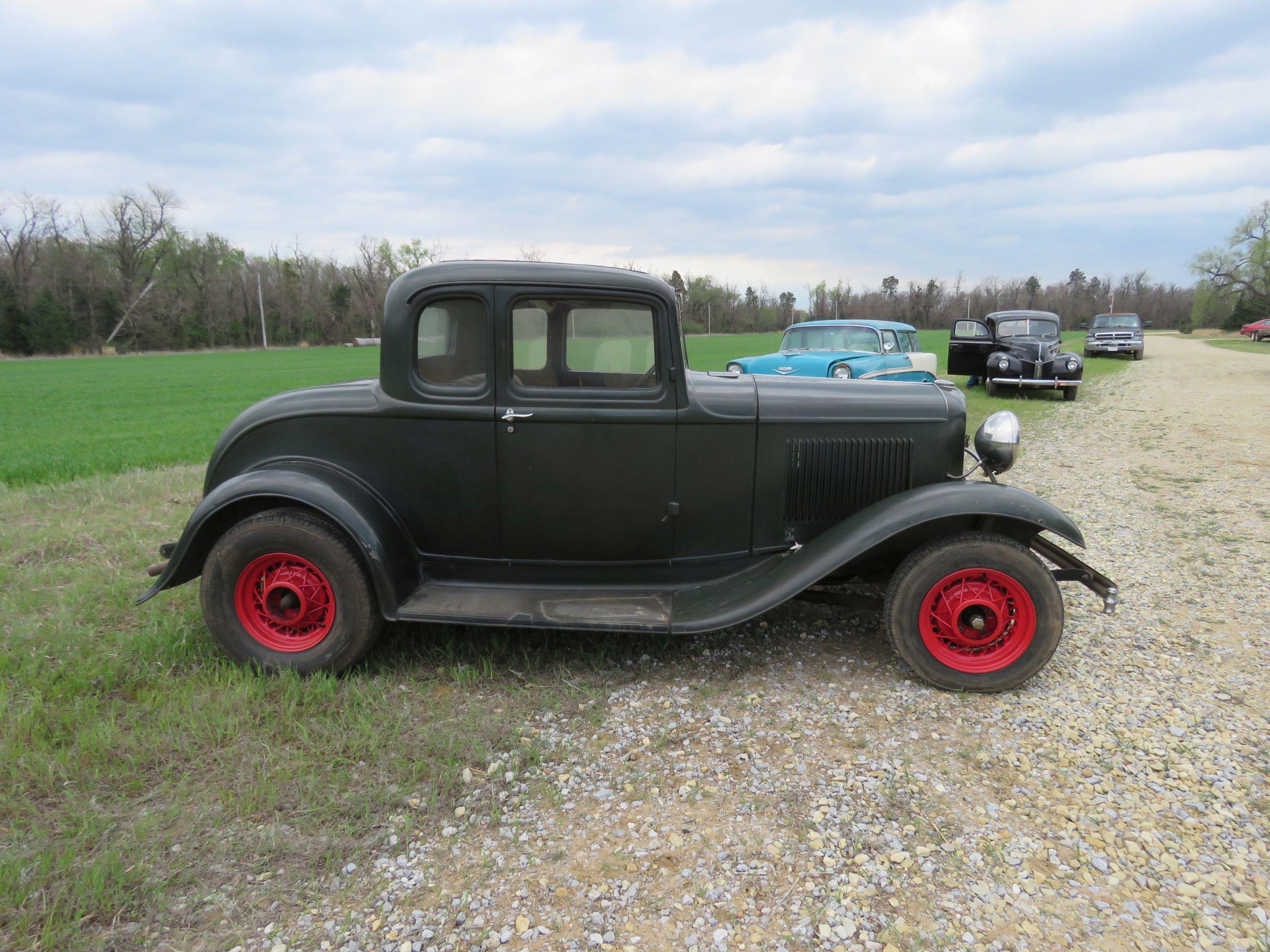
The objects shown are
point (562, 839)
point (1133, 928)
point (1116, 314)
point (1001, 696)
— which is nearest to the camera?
point (1133, 928)

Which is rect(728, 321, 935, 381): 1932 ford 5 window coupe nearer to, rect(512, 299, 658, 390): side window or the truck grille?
the truck grille

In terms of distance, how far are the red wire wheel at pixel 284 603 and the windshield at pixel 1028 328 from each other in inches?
640

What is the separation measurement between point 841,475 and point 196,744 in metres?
3.33

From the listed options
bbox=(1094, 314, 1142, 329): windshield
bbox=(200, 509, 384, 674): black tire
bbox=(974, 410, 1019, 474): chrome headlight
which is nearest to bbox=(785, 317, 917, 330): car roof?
bbox=(974, 410, 1019, 474): chrome headlight

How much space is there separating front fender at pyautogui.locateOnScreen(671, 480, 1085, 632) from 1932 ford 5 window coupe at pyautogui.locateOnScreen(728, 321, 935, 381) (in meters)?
8.66

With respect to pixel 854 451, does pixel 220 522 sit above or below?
below

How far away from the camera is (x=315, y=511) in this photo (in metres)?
3.52

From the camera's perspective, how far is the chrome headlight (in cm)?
383

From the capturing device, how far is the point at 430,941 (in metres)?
2.10

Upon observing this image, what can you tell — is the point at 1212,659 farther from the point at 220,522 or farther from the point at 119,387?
the point at 119,387

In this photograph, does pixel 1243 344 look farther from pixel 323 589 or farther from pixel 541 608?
pixel 323 589

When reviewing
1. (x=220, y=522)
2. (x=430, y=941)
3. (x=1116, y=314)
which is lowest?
(x=430, y=941)

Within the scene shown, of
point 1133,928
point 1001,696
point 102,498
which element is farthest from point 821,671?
point 102,498

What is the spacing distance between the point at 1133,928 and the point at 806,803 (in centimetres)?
102
